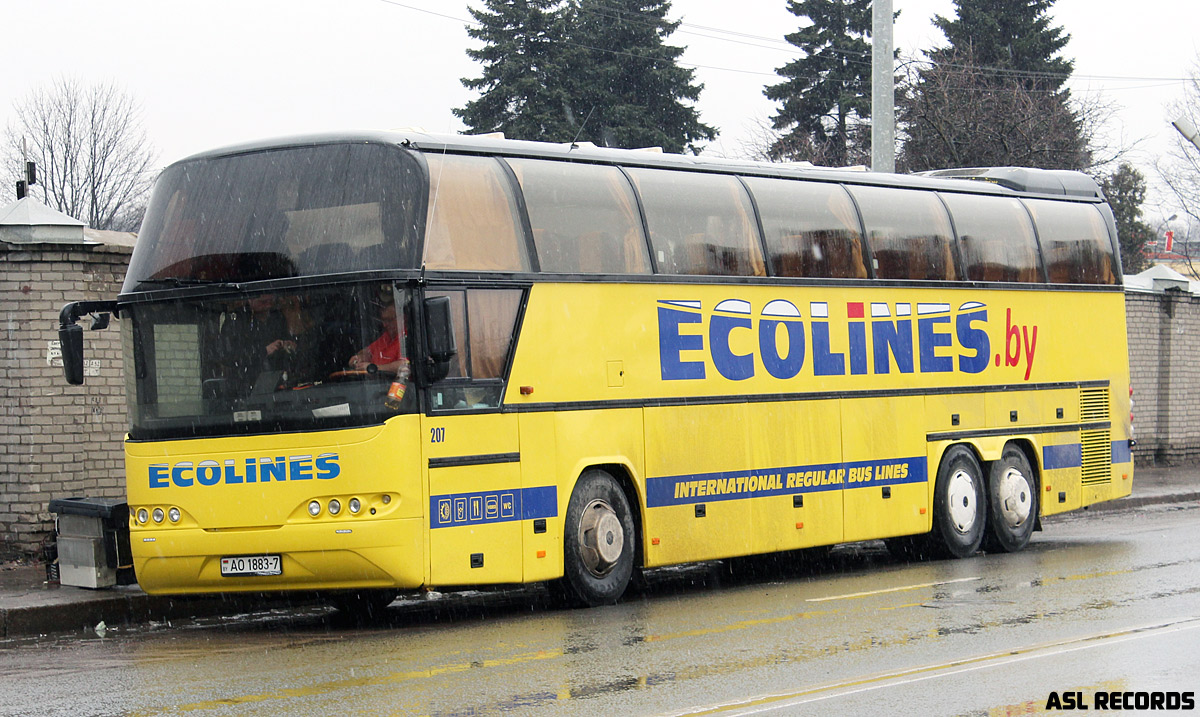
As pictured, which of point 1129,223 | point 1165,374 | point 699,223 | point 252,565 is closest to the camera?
point 252,565

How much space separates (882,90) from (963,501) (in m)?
6.21

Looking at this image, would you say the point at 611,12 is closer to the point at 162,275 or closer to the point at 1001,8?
the point at 1001,8

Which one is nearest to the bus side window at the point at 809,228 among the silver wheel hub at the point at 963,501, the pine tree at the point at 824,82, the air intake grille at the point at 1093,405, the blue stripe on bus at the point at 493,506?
the silver wheel hub at the point at 963,501

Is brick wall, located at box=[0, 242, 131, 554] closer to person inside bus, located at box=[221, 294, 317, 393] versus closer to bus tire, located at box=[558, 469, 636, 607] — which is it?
person inside bus, located at box=[221, 294, 317, 393]

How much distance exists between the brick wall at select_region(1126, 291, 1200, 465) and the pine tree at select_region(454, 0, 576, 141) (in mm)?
19759

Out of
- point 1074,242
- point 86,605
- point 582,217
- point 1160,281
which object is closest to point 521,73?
point 1160,281

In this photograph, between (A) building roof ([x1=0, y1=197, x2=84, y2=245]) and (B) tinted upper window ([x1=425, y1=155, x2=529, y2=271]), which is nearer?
(B) tinted upper window ([x1=425, y1=155, x2=529, y2=271])

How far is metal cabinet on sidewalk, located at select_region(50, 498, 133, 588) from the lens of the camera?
12.0 metres

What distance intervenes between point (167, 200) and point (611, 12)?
121 feet

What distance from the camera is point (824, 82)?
53562 millimetres

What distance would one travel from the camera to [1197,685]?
7.70 meters

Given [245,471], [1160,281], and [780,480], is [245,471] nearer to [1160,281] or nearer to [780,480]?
[780,480]

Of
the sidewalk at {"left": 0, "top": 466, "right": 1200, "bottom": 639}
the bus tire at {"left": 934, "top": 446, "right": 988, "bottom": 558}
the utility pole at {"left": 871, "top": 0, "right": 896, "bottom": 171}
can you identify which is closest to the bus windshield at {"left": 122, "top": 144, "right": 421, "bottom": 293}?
the sidewalk at {"left": 0, "top": 466, "right": 1200, "bottom": 639}

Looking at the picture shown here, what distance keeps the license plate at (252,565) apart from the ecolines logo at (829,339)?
3803mm
